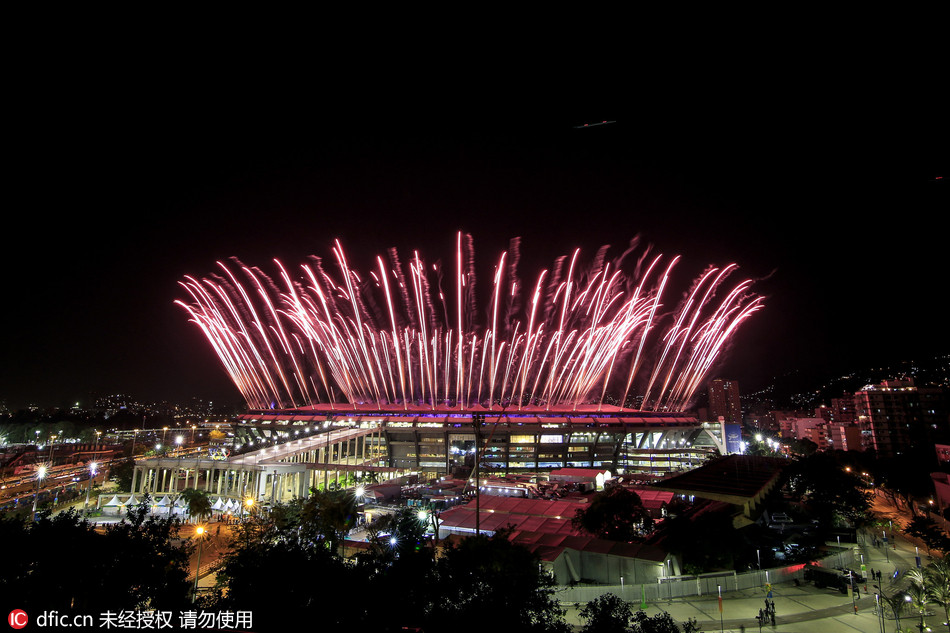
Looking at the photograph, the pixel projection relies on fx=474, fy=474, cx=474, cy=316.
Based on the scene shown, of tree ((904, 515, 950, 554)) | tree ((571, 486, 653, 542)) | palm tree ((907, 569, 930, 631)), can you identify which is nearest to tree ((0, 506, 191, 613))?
tree ((571, 486, 653, 542))

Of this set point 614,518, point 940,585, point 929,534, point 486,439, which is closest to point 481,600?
point 614,518

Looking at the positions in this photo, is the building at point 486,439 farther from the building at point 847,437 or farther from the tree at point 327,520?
the building at point 847,437

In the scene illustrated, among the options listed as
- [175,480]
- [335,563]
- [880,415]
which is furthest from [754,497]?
[880,415]

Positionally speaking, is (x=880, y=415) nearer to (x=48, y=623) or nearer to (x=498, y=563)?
(x=498, y=563)

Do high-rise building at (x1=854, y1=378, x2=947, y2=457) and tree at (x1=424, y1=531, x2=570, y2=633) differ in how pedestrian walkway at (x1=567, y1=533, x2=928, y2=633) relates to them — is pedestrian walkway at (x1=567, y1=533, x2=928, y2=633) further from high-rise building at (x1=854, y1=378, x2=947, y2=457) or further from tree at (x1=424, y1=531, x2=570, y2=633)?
high-rise building at (x1=854, y1=378, x2=947, y2=457)

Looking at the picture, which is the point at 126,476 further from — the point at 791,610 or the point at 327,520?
the point at 791,610

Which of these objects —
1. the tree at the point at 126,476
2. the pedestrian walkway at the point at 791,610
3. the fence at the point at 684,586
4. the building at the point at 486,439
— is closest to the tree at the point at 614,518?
the fence at the point at 684,586
